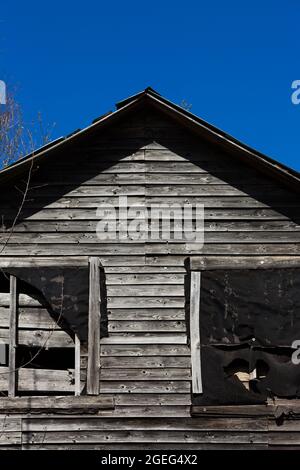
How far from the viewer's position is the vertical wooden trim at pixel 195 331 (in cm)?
985

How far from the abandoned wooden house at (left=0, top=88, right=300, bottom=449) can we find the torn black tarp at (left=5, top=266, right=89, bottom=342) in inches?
0.8

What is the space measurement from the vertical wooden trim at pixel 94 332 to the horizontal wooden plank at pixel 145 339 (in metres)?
0.18

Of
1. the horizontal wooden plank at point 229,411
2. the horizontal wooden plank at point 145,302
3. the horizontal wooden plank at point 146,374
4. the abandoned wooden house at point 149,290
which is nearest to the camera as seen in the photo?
the horizontal wooden plank at point 229,411

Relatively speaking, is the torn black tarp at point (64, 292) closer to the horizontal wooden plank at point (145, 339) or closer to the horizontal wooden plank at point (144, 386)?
the horizontal wooden plank at point (145, 339)

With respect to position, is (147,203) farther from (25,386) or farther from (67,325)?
(25,386)

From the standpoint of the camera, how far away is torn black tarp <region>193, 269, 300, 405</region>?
32.3ft

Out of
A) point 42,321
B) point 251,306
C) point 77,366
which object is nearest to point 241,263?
point 251,306

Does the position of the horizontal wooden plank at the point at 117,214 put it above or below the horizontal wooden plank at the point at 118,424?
above

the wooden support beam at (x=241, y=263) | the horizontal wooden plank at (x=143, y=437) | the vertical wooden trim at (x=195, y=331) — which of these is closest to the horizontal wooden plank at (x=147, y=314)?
the vertical wooden trim at (x=195, y=331)

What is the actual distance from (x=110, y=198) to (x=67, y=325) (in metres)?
1.88

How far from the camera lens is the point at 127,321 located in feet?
33.4

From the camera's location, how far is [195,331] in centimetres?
1002
